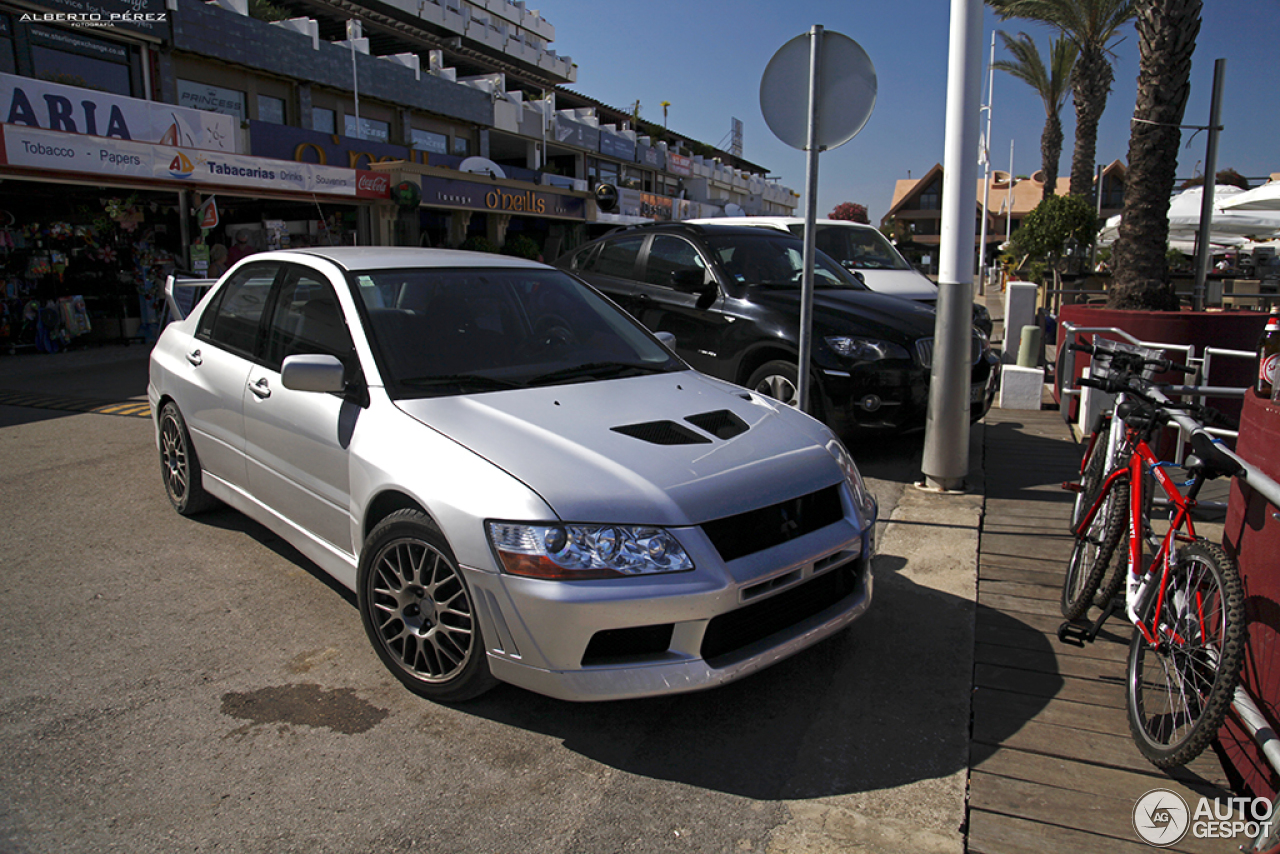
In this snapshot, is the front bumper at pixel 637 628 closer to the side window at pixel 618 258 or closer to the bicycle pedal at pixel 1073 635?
the bicycle pedal at pixel 1073 635

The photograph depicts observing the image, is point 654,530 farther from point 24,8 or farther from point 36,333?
point 24,8

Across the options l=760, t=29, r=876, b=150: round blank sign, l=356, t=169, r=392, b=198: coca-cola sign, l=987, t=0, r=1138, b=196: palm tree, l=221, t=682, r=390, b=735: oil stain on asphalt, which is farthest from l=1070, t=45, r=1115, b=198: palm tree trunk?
l=221, t=682, r=390, b=735: oil stain on asphalt

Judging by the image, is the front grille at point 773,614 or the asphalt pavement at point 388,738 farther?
the front grille at point 773,614

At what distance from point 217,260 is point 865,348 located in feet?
50.5

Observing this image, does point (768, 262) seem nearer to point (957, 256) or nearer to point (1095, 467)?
point (957, 256)

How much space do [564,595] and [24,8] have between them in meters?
20.8

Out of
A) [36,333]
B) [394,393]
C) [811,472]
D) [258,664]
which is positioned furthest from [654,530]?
[36,333]

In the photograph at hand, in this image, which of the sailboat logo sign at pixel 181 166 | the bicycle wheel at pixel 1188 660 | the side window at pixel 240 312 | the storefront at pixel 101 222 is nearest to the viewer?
the bicycle wheel at pixel 1188 660

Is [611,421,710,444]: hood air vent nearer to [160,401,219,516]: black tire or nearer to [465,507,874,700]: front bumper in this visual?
[465,507,874,700]: front bumper

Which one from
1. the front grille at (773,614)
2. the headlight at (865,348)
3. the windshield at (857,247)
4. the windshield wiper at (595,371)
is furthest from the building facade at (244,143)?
the front grille at (773,614)

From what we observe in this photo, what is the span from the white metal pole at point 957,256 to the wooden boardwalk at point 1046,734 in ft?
2.92

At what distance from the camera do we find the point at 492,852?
89.3 inches

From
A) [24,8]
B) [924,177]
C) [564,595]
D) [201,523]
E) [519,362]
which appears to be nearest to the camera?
[564,595]

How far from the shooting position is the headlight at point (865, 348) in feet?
19.4
